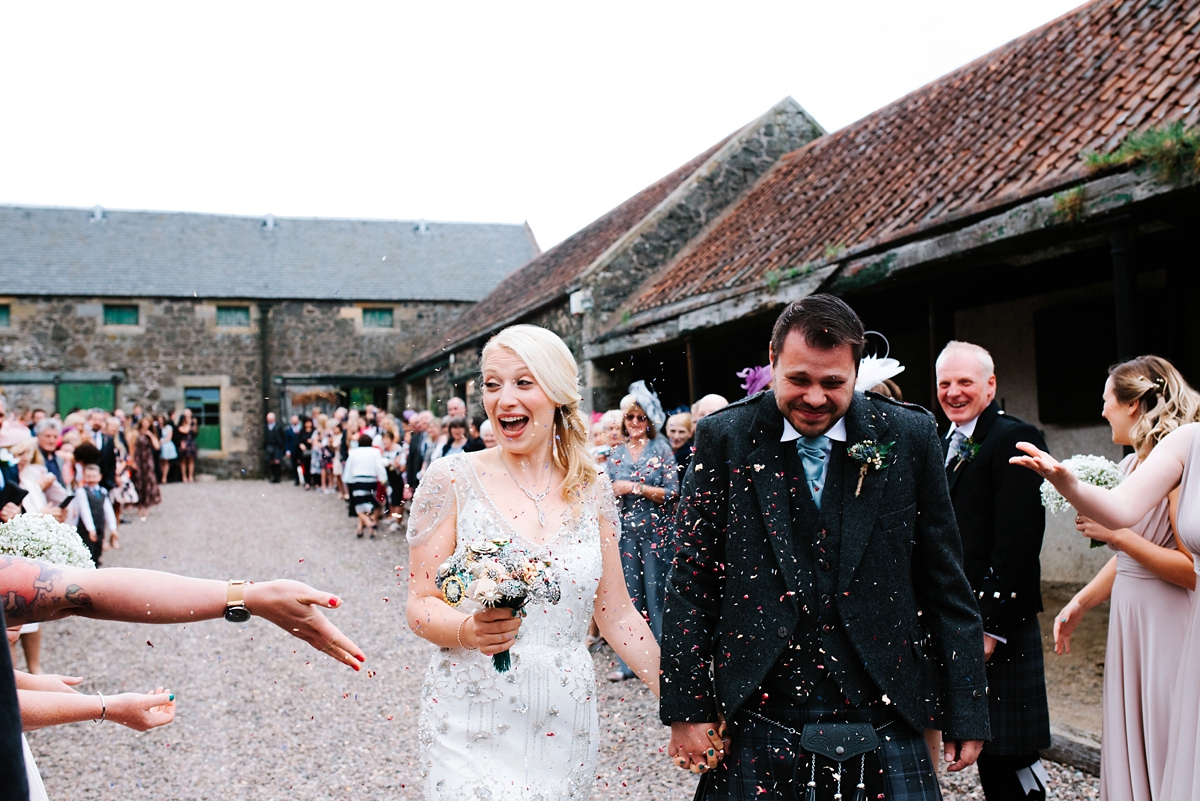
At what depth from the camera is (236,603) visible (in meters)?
2.03

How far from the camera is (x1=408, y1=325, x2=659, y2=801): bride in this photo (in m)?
2.59

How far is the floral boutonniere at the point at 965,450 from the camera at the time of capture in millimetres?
3539

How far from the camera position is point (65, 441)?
10.3 meters

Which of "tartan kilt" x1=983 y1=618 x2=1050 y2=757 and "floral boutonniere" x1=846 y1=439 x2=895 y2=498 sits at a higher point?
"floral boutonniere" x1=846 y1=439 x2=895 y2=498

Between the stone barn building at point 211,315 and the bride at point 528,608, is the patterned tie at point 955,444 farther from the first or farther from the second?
the stone barn building at point 211,315

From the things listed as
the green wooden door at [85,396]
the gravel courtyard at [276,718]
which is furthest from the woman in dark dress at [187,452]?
the gravel courtyard at [276,718]

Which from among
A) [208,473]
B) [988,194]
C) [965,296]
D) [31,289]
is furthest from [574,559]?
[31,289]

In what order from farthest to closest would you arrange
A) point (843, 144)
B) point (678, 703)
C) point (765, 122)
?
1. point (765, 122)
2. point (843, 144)
3. point (678, 703)

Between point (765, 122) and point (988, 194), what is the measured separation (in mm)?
8703

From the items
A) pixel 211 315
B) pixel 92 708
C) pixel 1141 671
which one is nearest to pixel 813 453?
pixel 1141 671

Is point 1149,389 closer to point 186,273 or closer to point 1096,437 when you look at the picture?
point 1096,437

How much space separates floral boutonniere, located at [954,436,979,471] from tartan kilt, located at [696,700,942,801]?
151 centimetres

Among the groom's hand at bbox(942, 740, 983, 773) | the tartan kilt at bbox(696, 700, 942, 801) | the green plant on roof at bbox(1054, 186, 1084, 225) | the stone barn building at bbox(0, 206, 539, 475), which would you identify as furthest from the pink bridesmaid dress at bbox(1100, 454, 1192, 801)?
the stone barn building at bbox(0, 206, 539, 475)

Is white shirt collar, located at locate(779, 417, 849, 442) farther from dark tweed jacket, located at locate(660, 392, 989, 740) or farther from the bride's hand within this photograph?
the bride's hand
